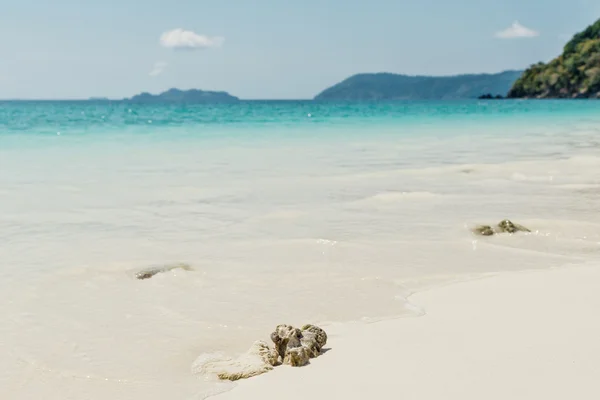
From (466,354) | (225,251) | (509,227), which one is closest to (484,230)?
(509,227)

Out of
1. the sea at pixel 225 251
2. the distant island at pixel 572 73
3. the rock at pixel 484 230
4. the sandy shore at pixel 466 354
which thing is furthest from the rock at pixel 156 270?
the distant island at pixel 572 73

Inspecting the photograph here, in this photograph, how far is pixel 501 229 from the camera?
8.51m

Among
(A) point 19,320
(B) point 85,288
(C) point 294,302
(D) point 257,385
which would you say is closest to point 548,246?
(C) point 294,302

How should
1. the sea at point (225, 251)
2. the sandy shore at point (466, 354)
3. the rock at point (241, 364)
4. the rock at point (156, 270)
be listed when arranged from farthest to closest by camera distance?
A: the rock at point (156, 270) → the sea at point (225, 251) → the rock at point (241, 364) → the sandy shore at point (466, 354)

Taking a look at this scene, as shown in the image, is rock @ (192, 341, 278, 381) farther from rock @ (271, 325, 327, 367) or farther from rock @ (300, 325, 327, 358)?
rock @ (300, 325, 327, 358)

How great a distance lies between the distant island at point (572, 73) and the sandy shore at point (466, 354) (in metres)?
140

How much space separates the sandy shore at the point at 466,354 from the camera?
3.98 m

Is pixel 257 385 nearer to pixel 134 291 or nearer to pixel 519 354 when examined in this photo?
pixel 519 354

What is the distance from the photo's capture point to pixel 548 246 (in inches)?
313

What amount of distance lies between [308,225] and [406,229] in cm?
146

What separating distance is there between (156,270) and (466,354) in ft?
12.2

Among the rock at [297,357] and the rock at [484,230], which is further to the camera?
the rock at [484,230]

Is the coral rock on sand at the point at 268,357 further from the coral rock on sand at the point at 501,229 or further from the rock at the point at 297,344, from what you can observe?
the coral rock on sand at the point at 501,229

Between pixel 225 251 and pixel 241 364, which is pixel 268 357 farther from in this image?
pixel 225 251
